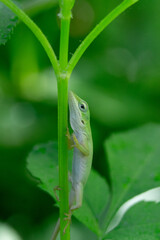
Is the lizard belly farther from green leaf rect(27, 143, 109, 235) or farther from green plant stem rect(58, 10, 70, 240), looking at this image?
green plant stem rect(58, 10, 70, 240)

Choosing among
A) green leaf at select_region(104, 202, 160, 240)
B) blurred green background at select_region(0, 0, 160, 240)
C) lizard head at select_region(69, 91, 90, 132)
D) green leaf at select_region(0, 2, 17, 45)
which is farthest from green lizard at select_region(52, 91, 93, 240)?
blurred green background at select_region(0, 0, 160, 240)

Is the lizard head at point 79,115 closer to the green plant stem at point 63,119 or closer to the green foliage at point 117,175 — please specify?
the green foliage at point 117,175

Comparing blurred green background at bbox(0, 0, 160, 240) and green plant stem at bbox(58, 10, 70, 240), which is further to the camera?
blurred green background at bbox(0, 0, 160, 240)

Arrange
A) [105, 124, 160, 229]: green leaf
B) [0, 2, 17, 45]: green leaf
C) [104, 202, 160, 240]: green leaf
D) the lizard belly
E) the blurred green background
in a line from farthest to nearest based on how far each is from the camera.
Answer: the blurred green background
[105, 124, 160, 229]: green leaf
the lizard belly
[104, 202, 160, 240]: green leaf
[0, 2, 17, 45]: green leaf

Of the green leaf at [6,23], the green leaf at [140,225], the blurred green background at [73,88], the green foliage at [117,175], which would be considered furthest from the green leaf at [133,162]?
the blurred green background at [73,88]

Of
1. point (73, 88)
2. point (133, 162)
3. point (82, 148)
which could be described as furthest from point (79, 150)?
point (73, 88)

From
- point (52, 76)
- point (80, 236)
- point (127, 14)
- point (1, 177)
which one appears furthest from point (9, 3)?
point (127, 14)

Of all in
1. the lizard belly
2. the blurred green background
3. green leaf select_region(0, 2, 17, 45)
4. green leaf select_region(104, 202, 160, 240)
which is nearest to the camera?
green leaf select_region(0, 2, 17, 45)
